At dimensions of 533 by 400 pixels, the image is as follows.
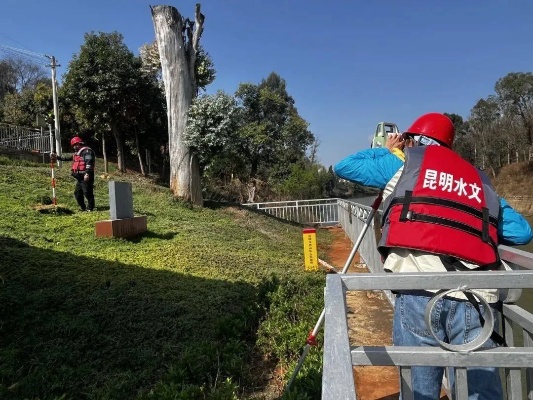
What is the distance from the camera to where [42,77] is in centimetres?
4475

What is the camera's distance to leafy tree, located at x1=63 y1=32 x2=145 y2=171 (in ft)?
58.0

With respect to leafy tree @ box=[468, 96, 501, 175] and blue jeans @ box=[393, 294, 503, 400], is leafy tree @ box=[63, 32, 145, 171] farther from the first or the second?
leafy tree @ box=[468, 96, 501, 175]

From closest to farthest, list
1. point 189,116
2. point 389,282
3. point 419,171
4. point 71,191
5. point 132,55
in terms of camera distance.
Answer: point 389,282
point 419,171
point 71,191
point 189,116
point 132,55

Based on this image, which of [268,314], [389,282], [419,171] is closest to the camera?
[389,282]

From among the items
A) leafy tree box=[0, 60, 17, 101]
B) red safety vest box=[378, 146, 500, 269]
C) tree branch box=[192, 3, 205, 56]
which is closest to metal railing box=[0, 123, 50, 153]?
tree branch box=[192, 3, 205, 56]

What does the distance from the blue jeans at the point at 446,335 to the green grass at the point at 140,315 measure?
1.24 meters

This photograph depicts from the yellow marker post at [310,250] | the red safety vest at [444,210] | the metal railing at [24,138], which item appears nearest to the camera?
the red safety vest at [444,210]

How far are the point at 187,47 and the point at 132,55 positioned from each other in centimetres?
577

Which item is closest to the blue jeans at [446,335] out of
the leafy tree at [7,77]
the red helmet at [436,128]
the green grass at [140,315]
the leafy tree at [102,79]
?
the red helmet at [436,128]

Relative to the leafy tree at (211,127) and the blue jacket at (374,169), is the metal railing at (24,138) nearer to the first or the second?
the leafy tree at (211,127)

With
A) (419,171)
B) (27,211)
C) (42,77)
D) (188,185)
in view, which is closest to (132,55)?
(188,185)

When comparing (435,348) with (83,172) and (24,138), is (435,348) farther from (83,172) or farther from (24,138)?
(24,138)

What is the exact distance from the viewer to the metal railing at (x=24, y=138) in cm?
1978

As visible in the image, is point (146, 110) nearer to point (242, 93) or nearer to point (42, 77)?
point (242, 93)
